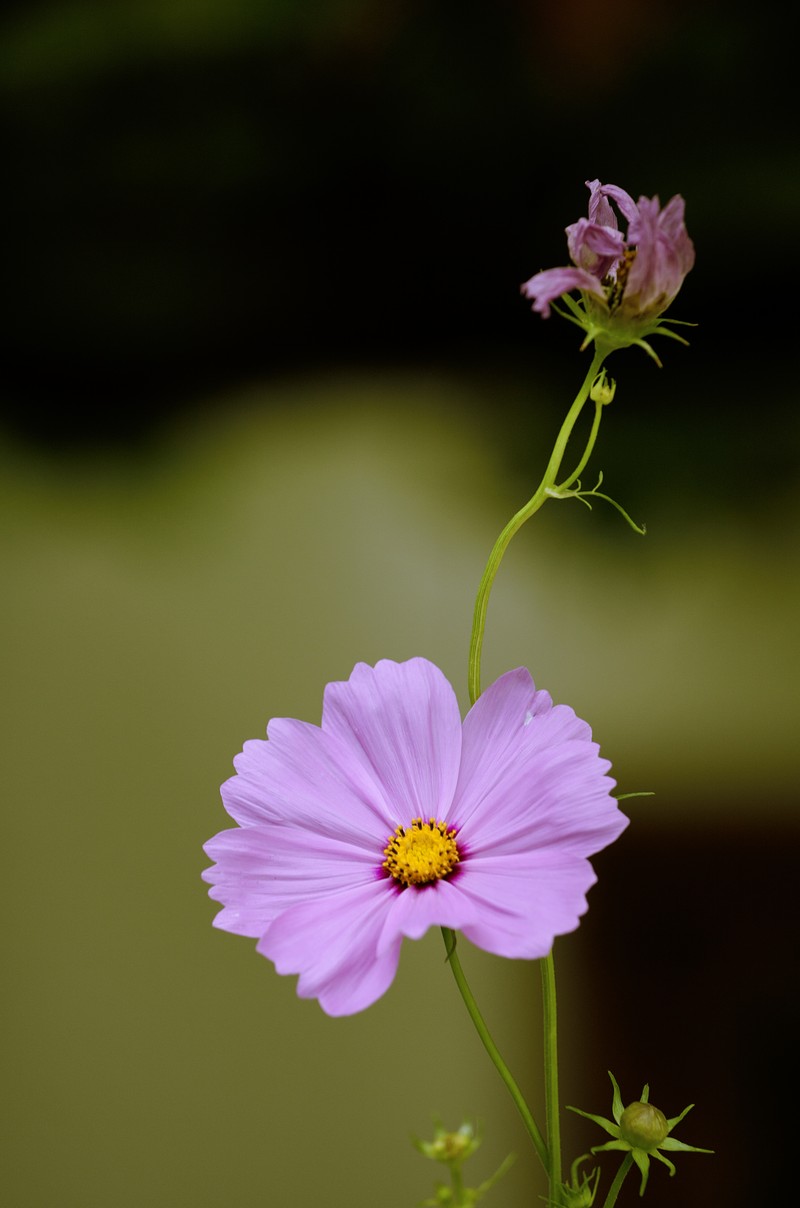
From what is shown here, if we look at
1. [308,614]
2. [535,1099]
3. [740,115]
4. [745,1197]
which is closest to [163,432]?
[308,614]

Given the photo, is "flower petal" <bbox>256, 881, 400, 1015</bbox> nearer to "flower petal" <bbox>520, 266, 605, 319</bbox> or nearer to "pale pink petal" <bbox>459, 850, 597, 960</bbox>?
"pale pink petal" <bbox>459, 850, 597, 960</bbox>

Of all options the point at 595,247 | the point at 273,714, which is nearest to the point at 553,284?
the point at 595,247

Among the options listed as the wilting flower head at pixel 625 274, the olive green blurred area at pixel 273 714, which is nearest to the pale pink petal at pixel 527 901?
the wilting flower head at pixel 625 274

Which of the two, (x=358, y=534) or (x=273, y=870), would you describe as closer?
(x=273, y=870)

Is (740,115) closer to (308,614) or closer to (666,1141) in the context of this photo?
(308,614)

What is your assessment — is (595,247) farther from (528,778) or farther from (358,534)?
(358,534)

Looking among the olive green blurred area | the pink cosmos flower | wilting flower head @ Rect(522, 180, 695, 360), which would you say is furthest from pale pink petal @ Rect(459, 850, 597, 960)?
the olive green blurred area

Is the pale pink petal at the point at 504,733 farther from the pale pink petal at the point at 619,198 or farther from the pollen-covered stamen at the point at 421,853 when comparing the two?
the pale pink petal at the point at 619,198
